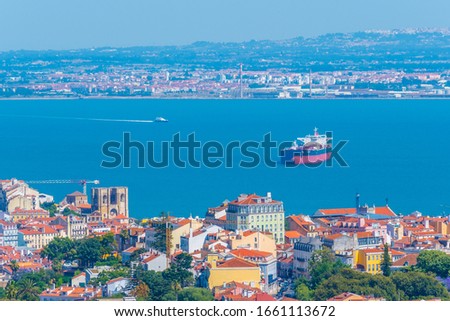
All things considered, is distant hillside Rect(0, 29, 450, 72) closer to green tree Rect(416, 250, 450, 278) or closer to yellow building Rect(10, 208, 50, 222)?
yellow building Rect(10, 208, 50, 222)

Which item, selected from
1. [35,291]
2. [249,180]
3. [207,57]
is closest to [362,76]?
[207,57]

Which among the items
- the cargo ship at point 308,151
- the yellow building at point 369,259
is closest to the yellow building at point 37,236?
the yellow building at point 369,259

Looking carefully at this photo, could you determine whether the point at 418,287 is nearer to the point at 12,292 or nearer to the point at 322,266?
the point at 322,266

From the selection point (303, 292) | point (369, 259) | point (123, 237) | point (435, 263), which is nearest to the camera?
point (303, 292)

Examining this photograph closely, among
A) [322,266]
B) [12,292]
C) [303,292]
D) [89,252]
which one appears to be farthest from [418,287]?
[89,252]

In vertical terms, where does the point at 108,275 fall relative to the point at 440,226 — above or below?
above

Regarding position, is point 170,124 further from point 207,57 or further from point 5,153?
point 207,57

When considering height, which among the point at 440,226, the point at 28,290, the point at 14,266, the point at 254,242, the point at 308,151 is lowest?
the point at 308,151
